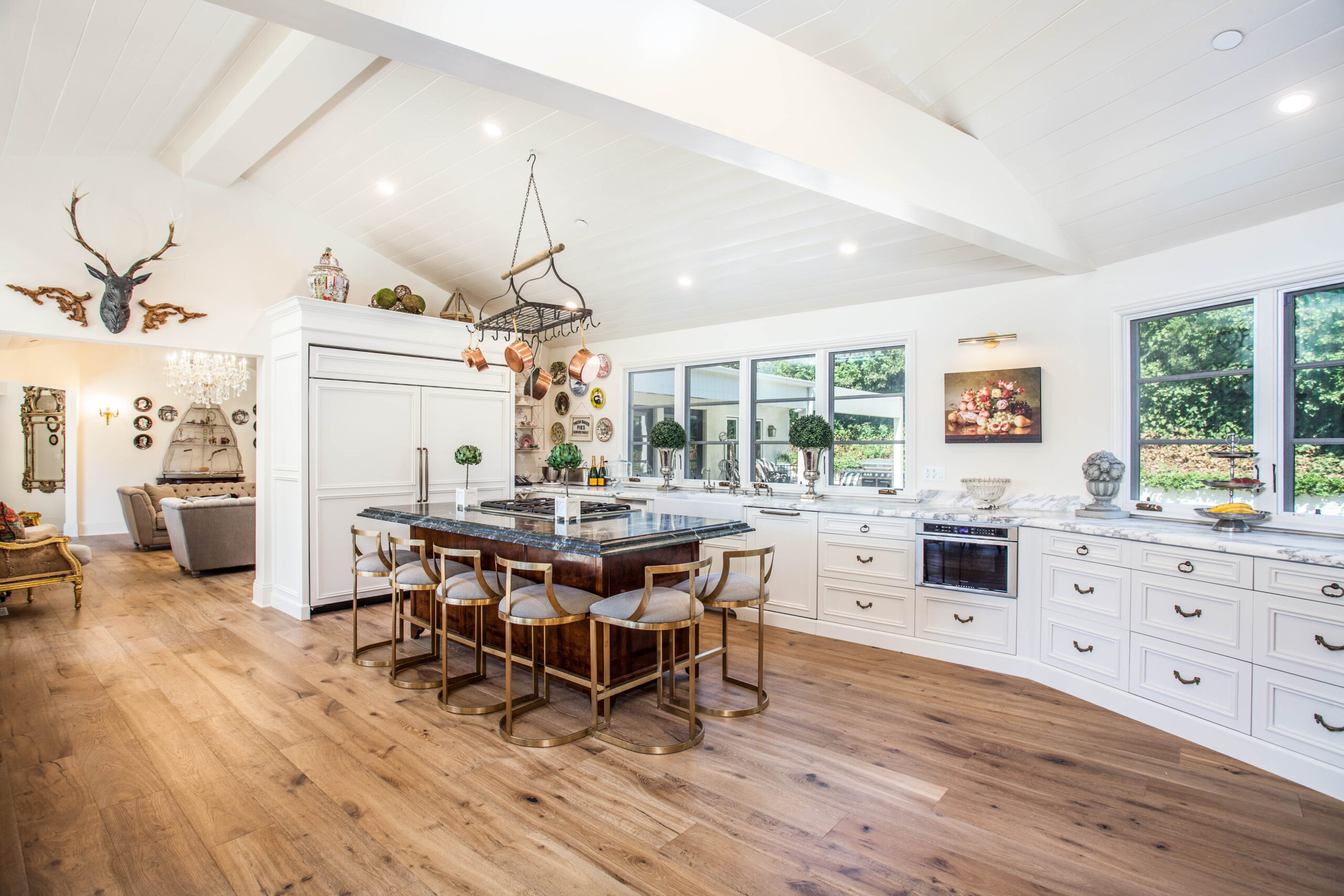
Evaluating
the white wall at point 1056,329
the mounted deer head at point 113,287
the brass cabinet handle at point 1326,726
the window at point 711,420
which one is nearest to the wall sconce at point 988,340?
the white wall at point 1056,329

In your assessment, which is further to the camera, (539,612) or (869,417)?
(869,417)

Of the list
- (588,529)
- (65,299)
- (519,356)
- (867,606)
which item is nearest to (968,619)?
(867,606)

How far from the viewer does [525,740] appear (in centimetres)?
278

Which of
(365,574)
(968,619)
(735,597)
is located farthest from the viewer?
(968,619)

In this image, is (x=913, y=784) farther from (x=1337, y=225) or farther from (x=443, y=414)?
(x=443, y=414)

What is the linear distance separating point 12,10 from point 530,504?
3.40m

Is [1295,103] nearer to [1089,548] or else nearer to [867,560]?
[1089,548]

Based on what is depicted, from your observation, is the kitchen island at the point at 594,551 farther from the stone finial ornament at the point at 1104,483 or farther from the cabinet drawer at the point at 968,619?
the stone finial ornament at the point at 1104,483

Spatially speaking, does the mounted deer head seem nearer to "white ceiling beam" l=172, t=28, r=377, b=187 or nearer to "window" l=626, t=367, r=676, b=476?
"white ceiling beam" l=172, t=28, r=377, b=187

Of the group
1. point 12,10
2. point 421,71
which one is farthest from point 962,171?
point 12,10

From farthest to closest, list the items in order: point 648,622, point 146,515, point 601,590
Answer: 1. point 146,515
2. point 601,590
3. point 648,622

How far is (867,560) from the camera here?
4.16m

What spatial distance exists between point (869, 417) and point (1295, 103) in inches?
112

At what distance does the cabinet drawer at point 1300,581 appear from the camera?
7.94 feet
